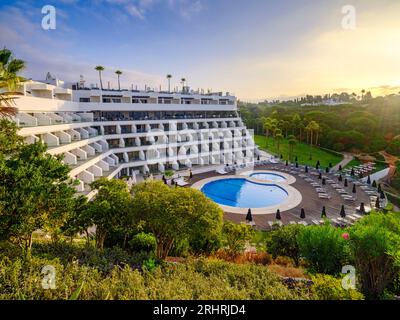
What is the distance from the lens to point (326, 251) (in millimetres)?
11930

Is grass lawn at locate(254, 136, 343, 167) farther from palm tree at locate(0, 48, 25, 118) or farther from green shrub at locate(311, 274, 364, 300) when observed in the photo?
palm tree at locate(0, 48, 25, 118)

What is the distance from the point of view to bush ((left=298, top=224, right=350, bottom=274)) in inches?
466

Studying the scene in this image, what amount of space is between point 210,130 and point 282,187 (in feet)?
58.0

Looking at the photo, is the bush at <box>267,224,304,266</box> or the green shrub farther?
the bush at <box>267,224,304,266</box>

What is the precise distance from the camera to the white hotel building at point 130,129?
1024 inches

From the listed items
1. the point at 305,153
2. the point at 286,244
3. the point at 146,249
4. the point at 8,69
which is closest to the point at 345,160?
the point at 305,153

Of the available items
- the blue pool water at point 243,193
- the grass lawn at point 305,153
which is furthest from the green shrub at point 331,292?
the grass lawn at point 305,153

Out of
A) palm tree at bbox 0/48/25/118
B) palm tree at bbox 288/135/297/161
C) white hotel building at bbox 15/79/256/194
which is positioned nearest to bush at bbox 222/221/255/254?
white hotel building at bbox 15/79/256/194

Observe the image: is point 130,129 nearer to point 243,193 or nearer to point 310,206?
point 243,193

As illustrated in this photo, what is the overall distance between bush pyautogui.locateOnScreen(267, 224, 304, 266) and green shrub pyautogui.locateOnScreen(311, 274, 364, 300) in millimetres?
7395

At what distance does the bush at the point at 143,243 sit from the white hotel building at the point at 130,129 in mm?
9863

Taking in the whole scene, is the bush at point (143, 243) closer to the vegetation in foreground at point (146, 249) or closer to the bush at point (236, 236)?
the vegetation in foreground at point (146, 249)
